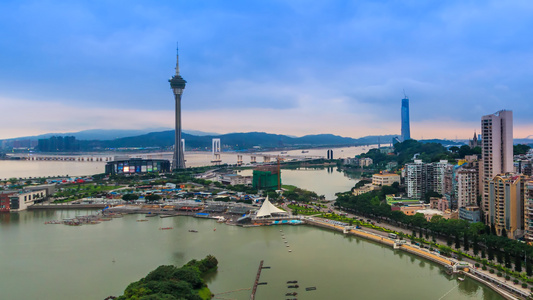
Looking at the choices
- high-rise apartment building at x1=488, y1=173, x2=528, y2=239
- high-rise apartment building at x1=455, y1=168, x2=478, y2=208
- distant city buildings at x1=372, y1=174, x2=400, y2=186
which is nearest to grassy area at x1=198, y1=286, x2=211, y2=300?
high-rise apartment building at x1=488, y1=173, x2=528, y2=239

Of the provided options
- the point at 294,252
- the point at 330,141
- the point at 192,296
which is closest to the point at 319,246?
the point at 294,252

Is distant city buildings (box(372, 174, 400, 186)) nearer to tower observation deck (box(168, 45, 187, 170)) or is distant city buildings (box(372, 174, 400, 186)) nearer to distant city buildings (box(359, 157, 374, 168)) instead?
distant city buildings (box(359, 157, 374, 168))

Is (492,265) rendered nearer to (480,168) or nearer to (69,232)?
(480,168)

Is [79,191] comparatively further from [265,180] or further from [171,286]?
[171,286]

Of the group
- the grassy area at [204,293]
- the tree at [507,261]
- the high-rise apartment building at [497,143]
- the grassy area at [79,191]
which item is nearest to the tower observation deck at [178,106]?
the grassy area at [79,191]

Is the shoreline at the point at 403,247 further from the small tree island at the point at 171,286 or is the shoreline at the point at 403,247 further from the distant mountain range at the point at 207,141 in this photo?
the distant mountain range at the point at 207,141

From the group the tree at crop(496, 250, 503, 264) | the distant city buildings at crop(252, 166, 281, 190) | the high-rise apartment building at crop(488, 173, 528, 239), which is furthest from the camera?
the distant city buildings at crop(252, 166, 281, 190)
